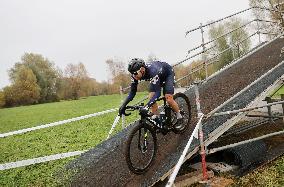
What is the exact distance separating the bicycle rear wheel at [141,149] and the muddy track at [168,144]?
0.57 ft

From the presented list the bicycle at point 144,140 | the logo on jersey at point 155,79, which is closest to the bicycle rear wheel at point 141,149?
the bicycle at point 144,140

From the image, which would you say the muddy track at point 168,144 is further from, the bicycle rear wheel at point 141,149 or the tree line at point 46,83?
the tree line at point 46,83

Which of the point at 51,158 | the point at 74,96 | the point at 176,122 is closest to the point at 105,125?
the point at 51,158

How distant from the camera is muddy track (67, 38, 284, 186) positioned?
6.58 meters

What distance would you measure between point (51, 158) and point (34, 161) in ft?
1.92

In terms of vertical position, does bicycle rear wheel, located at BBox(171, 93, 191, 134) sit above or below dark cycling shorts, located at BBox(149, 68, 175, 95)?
below

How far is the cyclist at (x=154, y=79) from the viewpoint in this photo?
21.9 feet

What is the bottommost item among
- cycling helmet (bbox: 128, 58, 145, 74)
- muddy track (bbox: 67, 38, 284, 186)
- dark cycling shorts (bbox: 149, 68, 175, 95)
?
muddy track (bbox: 67, 38, 284, 186)

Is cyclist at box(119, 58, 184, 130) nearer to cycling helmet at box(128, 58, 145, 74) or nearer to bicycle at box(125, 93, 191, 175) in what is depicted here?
cycling helmet at box(128, 58, 145, 74)

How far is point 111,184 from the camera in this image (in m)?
6.54

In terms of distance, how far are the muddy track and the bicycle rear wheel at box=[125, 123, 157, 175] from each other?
0.17 metres

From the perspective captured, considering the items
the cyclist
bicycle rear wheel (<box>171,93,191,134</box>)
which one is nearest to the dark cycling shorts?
the cyclist

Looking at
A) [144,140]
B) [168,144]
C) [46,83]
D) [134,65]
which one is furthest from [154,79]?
[46,83]

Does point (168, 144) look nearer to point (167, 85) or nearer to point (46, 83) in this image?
point (167, 85)
